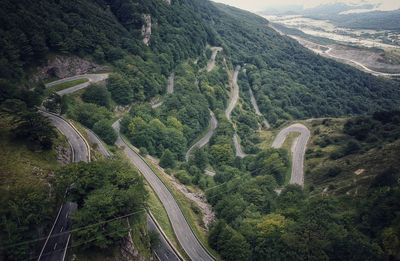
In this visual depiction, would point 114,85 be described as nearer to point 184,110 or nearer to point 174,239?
point 184,110

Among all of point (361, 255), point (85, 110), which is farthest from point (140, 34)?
point (361, 255)

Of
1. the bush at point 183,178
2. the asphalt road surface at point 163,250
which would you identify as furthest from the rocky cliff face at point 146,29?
the asphalt road surface at point 163,250

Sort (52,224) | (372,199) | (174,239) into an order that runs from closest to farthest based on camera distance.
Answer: (52,224) → (174,239) → (372,199)

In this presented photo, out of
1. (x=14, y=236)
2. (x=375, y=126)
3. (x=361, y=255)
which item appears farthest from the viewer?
(x=375, y=126)

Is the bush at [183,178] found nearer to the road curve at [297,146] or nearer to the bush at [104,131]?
the bush at [104,131]

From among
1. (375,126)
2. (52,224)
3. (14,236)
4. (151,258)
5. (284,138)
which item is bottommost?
(284,138)

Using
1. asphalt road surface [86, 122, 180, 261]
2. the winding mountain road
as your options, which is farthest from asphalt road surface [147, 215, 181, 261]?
the winding mountain road

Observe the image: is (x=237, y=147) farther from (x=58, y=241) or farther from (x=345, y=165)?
(x=58, y=241)
